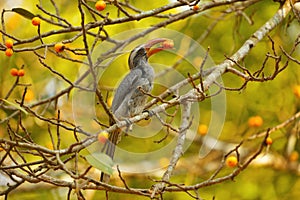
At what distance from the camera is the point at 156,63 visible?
13.4 feet

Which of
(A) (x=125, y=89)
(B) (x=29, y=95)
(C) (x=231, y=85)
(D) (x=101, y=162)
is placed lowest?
(D) (x=101, y=162)

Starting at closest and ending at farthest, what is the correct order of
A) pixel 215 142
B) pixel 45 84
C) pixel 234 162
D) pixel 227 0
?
pixel 234 162
pixel 227 0
pixel 215 142
pixel 45 84

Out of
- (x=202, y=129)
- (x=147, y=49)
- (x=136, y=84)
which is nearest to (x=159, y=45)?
(x=147, y=49)

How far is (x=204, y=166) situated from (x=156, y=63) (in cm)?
65

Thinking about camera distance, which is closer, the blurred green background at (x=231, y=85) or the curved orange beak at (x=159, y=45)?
the curved orange beak at (x=159, y=45)

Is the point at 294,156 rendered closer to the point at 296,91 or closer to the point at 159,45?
the point at 296,91

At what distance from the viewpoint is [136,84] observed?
3.38 meters

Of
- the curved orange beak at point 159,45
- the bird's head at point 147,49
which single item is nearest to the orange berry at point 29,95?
the bird's head at point 147,49

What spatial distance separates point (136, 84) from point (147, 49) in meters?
0.20

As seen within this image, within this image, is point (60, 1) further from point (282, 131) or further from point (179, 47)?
point (282, 131)

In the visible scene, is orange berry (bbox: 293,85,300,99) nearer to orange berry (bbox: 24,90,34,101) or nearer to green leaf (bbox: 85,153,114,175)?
orange berry (bbox: 24,90,34,101)

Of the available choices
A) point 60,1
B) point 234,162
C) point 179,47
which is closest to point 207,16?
point 179,47

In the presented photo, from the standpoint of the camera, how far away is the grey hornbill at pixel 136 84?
3.32m

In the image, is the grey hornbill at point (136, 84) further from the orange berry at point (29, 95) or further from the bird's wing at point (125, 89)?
the orange berry at point (29, 95)
